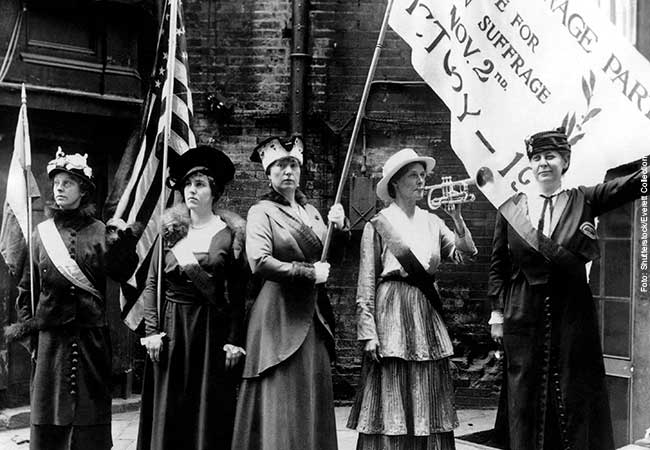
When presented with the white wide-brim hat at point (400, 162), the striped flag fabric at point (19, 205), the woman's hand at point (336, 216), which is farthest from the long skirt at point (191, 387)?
the white wide-brim hat at point (400, 162)

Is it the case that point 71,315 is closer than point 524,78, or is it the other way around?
point 71,315

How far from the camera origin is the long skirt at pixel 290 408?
4.23 meters

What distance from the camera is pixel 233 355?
14.2 feet

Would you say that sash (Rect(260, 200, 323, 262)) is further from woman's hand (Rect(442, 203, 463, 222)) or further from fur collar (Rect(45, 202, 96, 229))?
fur collar (Rect(45, 202, 96, 229))

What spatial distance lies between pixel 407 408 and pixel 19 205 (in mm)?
2771

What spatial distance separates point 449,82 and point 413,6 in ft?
1.78

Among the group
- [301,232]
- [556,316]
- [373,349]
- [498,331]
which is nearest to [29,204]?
[301,232]

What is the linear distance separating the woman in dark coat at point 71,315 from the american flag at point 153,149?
0.58 feet

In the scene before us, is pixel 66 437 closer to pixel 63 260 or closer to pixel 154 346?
pixel 154 346

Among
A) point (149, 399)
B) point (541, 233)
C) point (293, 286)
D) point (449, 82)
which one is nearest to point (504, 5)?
point (449, 82)

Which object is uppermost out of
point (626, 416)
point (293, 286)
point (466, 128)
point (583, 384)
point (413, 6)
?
point (413, 6)

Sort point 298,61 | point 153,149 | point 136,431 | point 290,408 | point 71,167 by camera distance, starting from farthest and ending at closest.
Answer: point 298,61, point 136,431, point 153,149, point 71,167, point 290,408

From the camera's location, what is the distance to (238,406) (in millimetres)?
4371

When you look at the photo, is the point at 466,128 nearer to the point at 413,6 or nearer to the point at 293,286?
the point at 413,6
